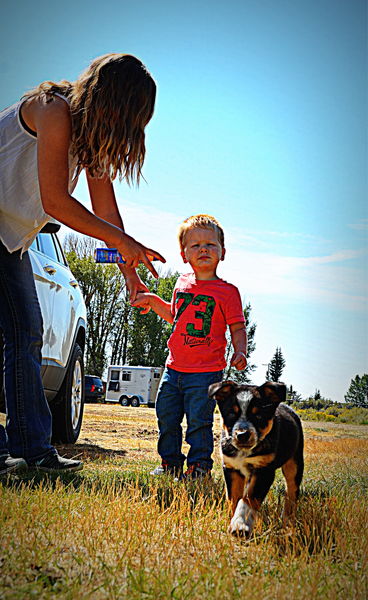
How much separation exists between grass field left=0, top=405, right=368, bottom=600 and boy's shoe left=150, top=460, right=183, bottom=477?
54 cm

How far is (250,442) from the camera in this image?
2490 millimetres

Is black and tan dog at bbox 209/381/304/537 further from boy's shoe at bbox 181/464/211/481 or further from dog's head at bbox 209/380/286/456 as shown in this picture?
boy's shoe at bbox 181/464/211/481

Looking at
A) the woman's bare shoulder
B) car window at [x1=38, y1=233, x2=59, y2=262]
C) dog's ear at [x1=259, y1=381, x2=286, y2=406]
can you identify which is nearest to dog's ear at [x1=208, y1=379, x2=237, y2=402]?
dog's ear at [x1=259, y1=381, x2=286, y2=406]

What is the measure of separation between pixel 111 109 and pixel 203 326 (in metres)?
1.60

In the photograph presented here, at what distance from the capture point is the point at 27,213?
3158 millimetres

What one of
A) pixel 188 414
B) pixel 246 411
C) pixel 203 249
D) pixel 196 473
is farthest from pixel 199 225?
pixel 246 411

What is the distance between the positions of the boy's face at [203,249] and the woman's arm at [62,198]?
124 centimetres

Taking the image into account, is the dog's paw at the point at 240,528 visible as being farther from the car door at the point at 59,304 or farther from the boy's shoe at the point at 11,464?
the car door at the point at 59,304

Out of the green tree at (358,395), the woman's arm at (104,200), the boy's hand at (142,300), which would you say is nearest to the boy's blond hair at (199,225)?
the boy's hand at (142,300)

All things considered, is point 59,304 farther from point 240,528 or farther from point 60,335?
point 240,528

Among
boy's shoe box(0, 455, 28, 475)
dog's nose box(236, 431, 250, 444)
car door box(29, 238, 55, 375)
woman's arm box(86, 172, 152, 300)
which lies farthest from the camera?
car door box(29, 238, 55, 375)

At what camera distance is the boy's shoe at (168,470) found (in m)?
3.88

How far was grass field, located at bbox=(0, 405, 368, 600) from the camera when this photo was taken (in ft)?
5.49

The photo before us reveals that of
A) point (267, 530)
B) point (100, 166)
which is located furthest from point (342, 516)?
point (100, 166)
